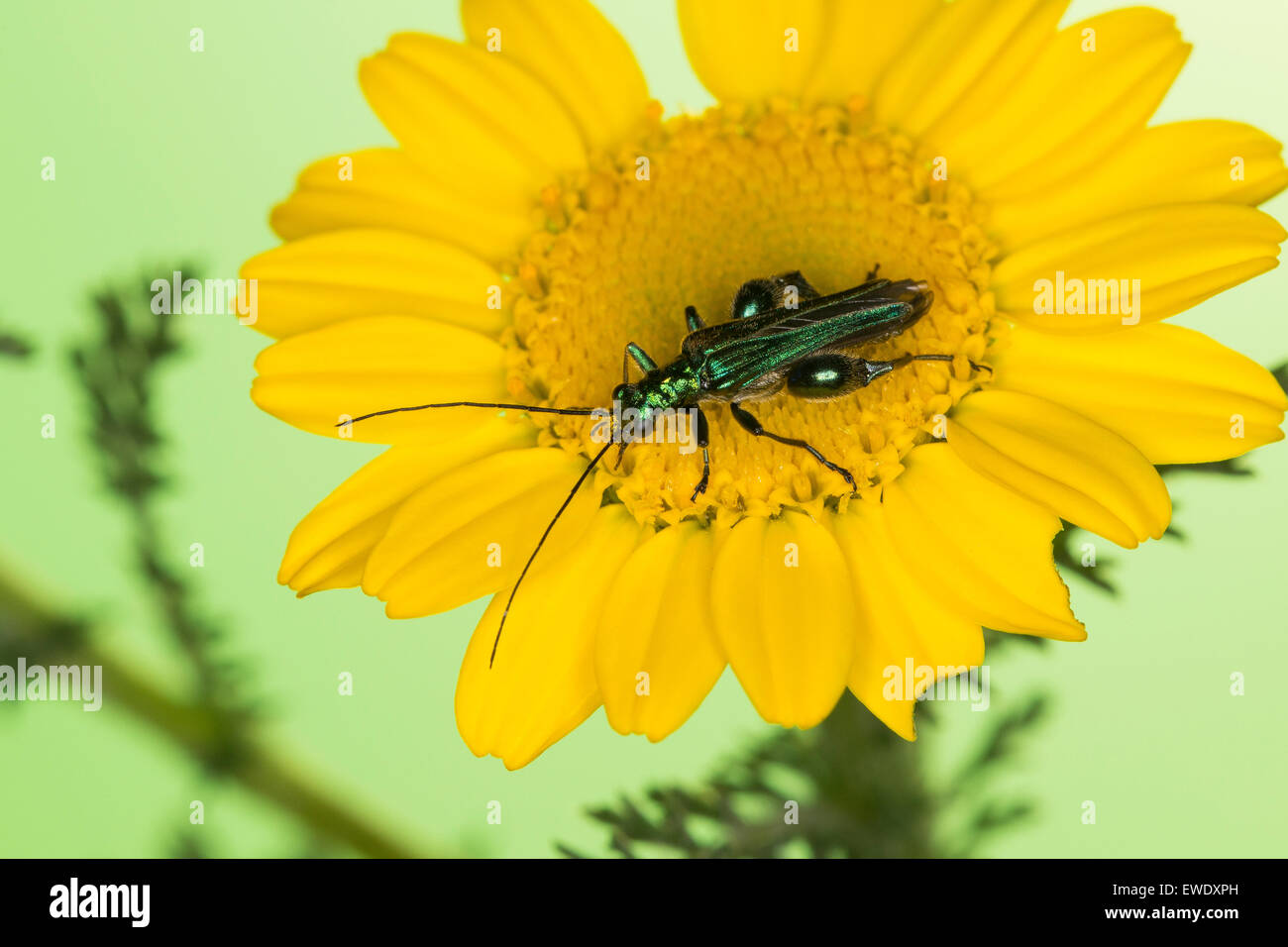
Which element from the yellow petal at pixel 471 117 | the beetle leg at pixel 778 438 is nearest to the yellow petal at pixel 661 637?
the beetle leg at pixel 778 438

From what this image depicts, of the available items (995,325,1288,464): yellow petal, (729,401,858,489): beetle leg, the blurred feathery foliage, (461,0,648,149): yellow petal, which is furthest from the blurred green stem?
(995,325,1288,464): yellow petal

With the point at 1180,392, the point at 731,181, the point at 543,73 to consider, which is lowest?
the point at 1180,392

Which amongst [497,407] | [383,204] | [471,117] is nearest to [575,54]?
[471,117]

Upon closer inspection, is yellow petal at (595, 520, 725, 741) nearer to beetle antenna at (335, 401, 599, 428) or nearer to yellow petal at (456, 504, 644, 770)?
yellow petal at (456, 504, 644, 770)
